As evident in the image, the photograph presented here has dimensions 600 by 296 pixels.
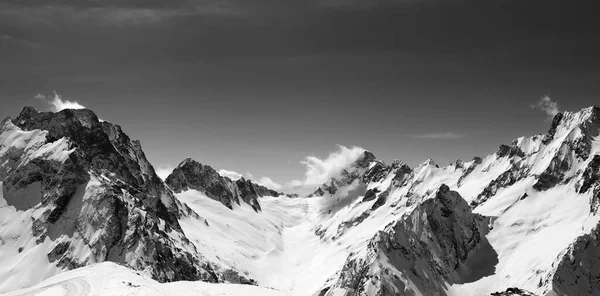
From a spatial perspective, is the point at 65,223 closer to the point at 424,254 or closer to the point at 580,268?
the point at 424,254

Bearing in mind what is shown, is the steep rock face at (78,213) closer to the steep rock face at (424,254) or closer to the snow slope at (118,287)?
the steep rock face at (424,254)

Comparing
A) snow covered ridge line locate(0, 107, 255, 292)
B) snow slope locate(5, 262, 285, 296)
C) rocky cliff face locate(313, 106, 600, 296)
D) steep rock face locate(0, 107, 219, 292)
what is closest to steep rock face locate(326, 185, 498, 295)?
rocky cliff face locate(313, 106, 600, 296)

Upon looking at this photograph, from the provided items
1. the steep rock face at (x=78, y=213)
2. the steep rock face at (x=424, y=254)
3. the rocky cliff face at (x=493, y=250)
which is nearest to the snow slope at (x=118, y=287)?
the steep rock face at (x=424, y=254)

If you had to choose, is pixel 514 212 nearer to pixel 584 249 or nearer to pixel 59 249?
pixel 584 249

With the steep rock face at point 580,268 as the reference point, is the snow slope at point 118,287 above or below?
below

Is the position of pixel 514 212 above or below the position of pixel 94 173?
below

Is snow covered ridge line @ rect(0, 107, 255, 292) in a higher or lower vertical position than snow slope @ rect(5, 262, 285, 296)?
higher

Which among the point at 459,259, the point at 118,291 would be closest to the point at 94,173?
the point at 118,291

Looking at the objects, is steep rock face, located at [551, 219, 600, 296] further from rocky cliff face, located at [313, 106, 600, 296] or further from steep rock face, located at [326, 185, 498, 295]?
steep rock face, located at [326, 185, 498, 295]
